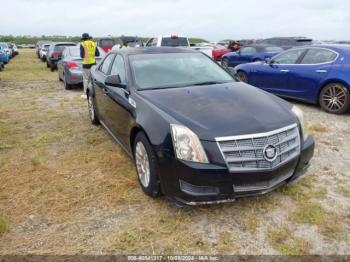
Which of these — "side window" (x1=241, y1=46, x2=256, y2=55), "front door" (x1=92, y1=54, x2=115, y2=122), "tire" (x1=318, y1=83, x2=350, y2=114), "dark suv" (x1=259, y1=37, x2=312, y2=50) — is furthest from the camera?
"dark suv" (x1=259, y1=37, x2=312, y2=50)

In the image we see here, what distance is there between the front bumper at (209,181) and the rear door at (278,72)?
201 inches

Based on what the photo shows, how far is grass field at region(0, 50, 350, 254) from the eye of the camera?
2.75m

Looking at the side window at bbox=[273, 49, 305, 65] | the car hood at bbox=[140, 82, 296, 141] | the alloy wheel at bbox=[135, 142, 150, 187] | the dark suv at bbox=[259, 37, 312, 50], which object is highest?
the dark suv at bbox=[259, 37, 312, 50]

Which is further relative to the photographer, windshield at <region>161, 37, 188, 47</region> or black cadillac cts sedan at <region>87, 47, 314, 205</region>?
windshield at <region>161, 37, 188, 47</region>

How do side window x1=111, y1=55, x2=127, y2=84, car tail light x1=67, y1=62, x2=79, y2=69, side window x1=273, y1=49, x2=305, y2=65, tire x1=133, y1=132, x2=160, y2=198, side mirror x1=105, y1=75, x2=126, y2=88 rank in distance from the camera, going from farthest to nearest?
car tail light x1=67, y1=62, x2=79, y2=69 < side window x1=273, y1=49, x2=305, y2=65 < side window x1=111, y1=55, x2=127, y2=84 < side mirror x1=105, y1=75, x2=126, y2=88 < tire x1=133, y1=132, x2=160, y2=198

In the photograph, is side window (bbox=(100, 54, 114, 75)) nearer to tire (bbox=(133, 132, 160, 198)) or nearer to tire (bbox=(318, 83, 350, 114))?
tire (bbox=(133, 132, 160, 198))

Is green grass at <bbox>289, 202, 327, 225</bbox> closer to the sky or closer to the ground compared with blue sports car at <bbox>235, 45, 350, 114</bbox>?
closer to the ground

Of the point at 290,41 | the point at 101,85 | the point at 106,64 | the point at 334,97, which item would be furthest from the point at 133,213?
the point at 290,41

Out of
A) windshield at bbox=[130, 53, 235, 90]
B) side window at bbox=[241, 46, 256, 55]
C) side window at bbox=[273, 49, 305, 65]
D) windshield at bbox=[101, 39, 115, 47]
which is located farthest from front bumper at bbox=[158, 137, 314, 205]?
windshield at bbox=[101, 39, 115, 47]

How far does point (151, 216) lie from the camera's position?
315 centimetres

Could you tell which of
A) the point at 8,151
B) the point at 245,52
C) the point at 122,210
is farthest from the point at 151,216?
the point at 245,52

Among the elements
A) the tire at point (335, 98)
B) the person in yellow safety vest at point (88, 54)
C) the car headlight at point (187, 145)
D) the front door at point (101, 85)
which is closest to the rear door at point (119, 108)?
the front door at point (101, 85)

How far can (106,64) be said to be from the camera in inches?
211

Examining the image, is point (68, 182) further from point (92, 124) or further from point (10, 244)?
point (92, 124)
